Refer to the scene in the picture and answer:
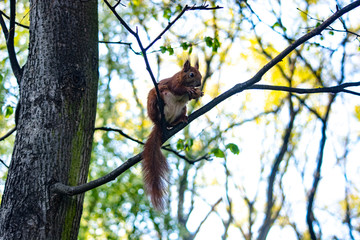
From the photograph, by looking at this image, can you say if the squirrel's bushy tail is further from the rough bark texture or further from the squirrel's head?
the squirrel's head

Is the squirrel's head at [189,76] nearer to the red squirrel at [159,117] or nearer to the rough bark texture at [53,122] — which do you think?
the red squirrel at [159,117]

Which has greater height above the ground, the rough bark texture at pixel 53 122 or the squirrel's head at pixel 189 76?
the squirrel's head at pixel 189 76

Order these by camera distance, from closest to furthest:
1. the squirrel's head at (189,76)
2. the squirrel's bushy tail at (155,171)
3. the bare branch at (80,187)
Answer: the bare branch at (80,187) → the squirrel's bushy tail at (155,171) → the squirrel's head at (189,76)

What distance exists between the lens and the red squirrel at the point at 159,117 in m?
2.90

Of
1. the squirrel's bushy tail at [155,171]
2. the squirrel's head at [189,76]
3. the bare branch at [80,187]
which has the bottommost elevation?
the bare branch at [80,187]

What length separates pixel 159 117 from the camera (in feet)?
12.6

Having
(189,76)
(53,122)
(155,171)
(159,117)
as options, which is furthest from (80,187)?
(189,76)

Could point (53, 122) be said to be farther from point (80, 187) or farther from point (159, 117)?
point (159, 117)

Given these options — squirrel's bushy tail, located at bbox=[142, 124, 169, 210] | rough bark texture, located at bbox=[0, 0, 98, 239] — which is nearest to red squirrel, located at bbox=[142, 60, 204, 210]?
squirrel's bushy tail, located at bbox=[142, 124, 169, 210]

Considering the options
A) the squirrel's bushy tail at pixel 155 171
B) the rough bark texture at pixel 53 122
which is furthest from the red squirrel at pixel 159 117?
the rough bark texture at pixel 53 122

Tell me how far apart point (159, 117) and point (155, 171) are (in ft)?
3.08

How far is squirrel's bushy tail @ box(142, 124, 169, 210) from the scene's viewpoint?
110 inches

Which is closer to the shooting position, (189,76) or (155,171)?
(155,171)

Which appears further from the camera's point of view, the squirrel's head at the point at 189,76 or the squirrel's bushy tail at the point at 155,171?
the squirrel's head at the point at 189,76
